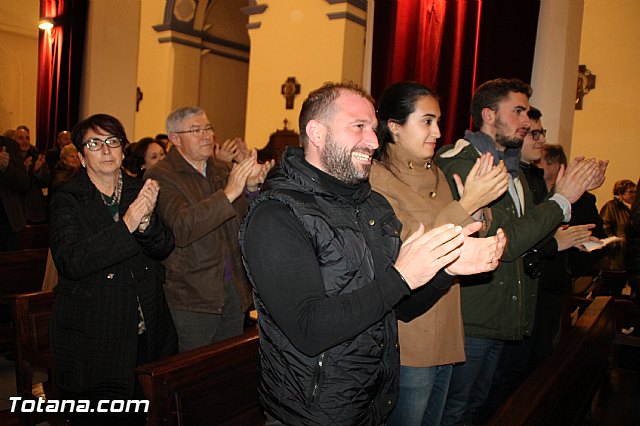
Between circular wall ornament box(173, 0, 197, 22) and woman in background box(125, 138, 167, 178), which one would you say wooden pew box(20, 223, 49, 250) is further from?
circular wall ornament box(173, 0, 197, 22)

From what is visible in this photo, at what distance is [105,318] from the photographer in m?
2.11

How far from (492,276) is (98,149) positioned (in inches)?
67.1

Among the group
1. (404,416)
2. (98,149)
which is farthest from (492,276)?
(98,149)

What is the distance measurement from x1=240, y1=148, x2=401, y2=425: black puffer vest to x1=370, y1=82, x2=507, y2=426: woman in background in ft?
1.44

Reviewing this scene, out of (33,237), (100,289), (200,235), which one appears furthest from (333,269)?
(33,237)

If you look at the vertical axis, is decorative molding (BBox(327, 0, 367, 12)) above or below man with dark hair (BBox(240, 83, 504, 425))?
above

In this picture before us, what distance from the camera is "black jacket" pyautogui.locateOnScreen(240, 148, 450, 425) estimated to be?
130cm

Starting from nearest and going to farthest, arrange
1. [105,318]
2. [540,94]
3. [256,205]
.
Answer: [256,205]
[105,318]
[540,94]

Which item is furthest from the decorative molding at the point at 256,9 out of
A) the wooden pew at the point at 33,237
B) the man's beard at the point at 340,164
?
the man's beard at the point at 340,164

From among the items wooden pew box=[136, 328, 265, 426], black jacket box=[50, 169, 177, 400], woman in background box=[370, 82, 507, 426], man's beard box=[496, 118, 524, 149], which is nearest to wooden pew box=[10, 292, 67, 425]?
black jacket box=[50, 169, 177, 400]

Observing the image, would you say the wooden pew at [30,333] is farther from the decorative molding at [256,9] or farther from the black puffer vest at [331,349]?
the decorative molding at [256,9]

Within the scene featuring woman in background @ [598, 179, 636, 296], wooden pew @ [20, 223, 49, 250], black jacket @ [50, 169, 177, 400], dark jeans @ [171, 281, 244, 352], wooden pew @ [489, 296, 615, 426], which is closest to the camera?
wooden pew @ [489, 296, 615, 426]

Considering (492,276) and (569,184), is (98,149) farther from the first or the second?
(569,184)

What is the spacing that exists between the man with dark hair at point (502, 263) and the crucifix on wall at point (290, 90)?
14.8 feet
